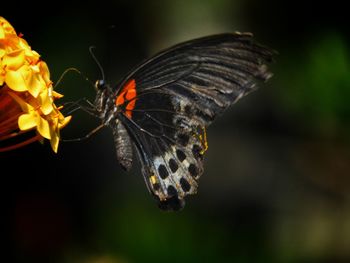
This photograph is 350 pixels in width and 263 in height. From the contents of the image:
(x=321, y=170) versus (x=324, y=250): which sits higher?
(x=321, y=170)

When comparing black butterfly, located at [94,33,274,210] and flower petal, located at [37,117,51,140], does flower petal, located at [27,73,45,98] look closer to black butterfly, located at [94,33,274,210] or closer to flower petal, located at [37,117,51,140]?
flower petal, located at [37,117,51,140]

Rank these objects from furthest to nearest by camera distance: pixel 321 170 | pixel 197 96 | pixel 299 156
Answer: pixel 299 156 < pixel 321 170 < pixel 197 96

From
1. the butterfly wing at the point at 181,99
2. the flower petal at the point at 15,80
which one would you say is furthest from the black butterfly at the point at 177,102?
the flower petal at the point at 15,80

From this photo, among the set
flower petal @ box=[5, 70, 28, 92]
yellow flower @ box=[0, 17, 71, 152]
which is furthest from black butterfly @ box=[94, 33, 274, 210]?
flower petal @ box=[5, 70, 28, 92]

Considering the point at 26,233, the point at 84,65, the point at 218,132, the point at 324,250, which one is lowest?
the point at 324,250

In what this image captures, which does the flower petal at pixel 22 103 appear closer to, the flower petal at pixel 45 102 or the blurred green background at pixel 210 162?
the flower petal at pixel 45 102

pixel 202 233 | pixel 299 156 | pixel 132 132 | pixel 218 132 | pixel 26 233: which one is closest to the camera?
pixel 132 132

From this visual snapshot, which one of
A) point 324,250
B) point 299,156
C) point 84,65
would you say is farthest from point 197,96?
point 299,156

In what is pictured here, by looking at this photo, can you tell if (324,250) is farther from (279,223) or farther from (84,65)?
(84,65)
